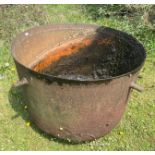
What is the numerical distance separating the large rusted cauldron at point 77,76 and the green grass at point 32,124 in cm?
27

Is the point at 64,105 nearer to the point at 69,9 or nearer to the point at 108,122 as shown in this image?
the point at 108,122

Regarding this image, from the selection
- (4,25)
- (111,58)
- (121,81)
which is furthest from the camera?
(4,25)

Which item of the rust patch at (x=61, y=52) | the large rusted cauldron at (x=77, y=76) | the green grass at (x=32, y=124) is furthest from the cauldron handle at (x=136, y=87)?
the rust patch at (x=61, y=52)

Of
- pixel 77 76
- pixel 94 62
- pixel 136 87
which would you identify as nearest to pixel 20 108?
pixel 77 76

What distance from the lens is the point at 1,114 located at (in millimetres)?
3943

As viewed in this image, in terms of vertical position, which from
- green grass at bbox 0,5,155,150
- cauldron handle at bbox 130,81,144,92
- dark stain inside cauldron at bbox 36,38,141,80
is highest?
cauldron handle at bbox 130,81,144,92

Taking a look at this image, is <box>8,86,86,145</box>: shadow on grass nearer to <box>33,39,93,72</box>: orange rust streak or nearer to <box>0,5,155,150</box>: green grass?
<box>0,5,155,150</box>: green grass

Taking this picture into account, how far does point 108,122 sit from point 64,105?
0.52 m

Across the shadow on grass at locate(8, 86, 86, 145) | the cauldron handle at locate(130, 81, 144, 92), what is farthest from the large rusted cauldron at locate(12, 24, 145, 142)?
the shadow on grass at locate(8, 86, 86, 145)

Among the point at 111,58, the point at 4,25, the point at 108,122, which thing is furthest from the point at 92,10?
the point at 108,122

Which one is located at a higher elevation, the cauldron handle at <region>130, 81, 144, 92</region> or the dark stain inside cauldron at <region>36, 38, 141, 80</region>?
the cauldron handle at <region>130, 81, 144, 92</region>

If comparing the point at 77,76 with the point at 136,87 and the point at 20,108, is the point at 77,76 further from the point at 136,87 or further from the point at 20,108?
the point at 136,87

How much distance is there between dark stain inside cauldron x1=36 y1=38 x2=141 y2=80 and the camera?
12.2 ft

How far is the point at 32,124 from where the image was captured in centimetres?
377
